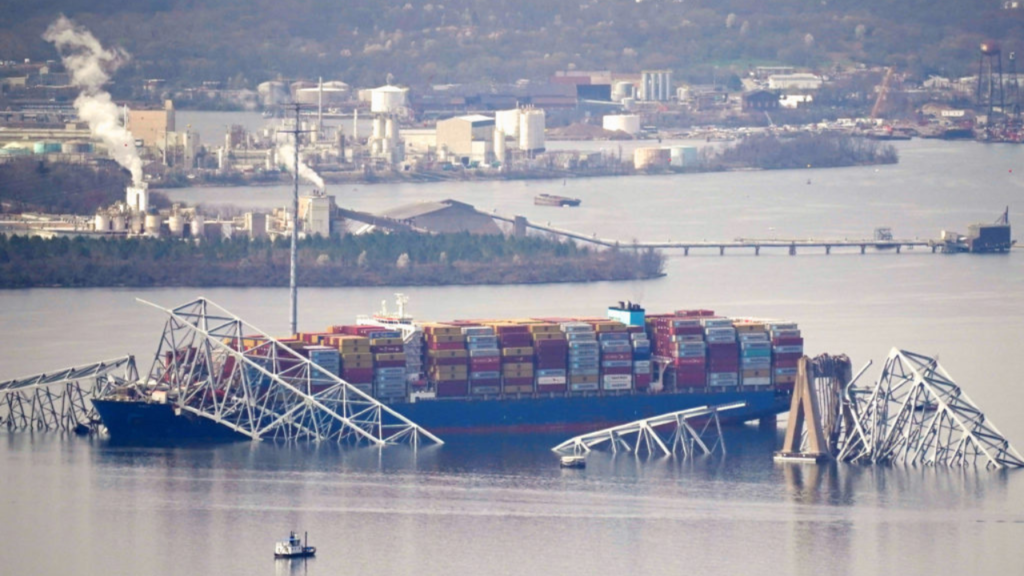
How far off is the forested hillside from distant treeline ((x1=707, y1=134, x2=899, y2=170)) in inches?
852

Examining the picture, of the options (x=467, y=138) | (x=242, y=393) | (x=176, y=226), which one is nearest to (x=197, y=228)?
(x=176, y=226)

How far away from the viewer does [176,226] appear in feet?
123

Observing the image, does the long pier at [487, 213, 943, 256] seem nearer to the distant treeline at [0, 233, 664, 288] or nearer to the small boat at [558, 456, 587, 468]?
the distant treeline at [0, 233, 664, 288]

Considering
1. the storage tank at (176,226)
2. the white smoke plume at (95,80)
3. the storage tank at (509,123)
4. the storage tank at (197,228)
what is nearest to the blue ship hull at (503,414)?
the storage tank at (197,228)

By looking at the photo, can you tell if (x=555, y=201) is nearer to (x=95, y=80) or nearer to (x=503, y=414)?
(x=95, y=80)

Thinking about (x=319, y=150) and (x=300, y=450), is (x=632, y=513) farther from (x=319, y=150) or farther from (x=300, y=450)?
(x=319, y=150)

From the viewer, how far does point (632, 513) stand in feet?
62.1

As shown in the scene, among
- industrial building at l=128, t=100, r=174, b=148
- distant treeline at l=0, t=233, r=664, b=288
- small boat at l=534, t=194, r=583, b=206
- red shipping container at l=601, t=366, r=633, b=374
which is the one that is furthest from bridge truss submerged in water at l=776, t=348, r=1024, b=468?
industrial building at l=128, t=100, r=174, b=148

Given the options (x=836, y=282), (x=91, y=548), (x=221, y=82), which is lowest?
(x=91, y=548)

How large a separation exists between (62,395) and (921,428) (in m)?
7.29

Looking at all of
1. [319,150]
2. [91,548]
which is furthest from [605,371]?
[319,150]

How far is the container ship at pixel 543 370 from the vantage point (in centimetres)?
2202

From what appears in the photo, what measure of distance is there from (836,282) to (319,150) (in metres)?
25.0

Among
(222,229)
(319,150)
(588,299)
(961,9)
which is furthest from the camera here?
(961,9)
